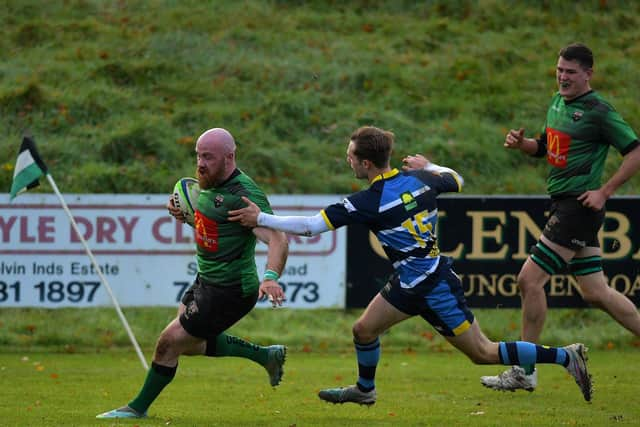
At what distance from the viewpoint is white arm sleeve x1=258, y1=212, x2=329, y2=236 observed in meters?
6.55

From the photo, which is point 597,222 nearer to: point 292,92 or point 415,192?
point 415,192

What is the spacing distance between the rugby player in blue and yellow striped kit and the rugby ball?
56 centimetres

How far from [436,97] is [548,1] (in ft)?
17.3

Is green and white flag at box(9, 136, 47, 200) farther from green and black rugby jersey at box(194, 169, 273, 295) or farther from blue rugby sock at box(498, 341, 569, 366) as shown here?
blue rugby sock at box(498, 341, 569, 366)

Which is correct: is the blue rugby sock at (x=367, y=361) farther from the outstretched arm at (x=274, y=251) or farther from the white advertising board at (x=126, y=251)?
the white advertising board at (x=126, y=251)

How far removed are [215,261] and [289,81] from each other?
1119 cm

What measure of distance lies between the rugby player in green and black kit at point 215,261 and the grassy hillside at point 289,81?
284 inches

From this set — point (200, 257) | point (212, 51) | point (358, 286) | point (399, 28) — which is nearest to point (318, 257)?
point (358, 286)

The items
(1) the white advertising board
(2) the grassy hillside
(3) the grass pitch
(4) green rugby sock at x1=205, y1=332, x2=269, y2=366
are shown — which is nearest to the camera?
(3) the grass pitch

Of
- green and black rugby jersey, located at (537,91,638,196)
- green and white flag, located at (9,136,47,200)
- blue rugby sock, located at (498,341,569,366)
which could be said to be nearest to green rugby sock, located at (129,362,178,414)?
blue rugby sock, located at (498,341,569,366)

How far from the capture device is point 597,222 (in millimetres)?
8125

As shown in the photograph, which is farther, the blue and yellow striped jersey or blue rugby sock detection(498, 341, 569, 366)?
blue rugby sock detection(498, 341, 569, 366)

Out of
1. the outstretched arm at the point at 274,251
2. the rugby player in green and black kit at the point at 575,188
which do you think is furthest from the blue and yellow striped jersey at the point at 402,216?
the rugby player in green and black kit at the point at 575,188

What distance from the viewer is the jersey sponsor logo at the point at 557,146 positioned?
807 cm
